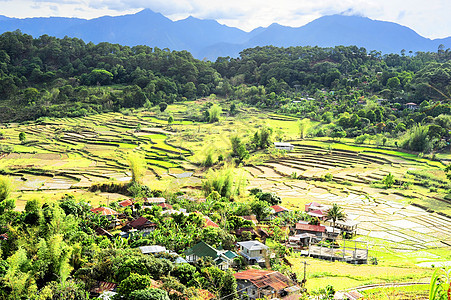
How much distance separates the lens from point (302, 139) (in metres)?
41.2

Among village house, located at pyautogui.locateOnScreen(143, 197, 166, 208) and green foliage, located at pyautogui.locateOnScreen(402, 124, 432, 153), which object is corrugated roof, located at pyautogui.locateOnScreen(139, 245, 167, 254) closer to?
village house, located at pyautogui.locateOnScreen(143, 197, 166, 208)

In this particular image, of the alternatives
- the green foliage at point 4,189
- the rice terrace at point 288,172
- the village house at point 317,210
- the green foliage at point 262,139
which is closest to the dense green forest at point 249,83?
the rice terrace at point 288,172

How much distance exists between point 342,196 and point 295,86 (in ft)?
127

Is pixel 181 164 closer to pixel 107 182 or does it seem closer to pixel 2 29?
pixel 107 182

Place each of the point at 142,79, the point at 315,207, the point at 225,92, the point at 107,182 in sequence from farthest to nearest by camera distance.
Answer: the point at 225,92 < the point at 142,79 < the point at 107,182 < the point at 315,207

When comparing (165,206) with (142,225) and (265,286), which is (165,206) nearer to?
(142,225)

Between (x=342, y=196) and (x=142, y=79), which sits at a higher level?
(x=142, y=79)

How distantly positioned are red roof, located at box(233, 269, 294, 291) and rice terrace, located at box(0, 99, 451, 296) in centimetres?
111

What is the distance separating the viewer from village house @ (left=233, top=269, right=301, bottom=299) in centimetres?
1209

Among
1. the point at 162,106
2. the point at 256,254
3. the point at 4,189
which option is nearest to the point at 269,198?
the point at 256,254

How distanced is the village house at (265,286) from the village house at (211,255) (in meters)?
1.16

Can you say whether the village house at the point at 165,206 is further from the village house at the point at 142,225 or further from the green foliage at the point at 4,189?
the green foliage at the point at 4,189

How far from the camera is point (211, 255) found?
45.9ft

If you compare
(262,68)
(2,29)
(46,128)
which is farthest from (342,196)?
(2,29)
